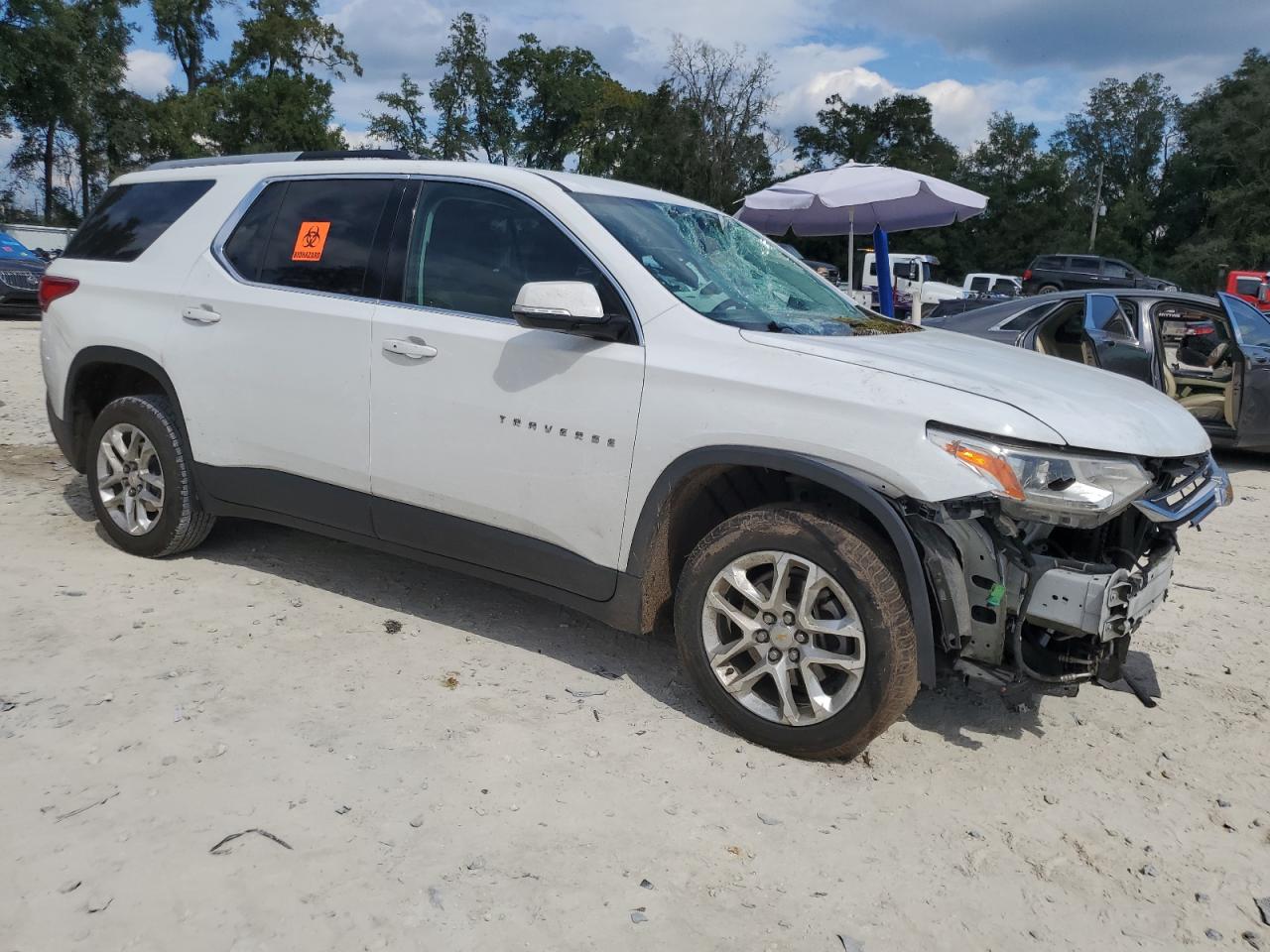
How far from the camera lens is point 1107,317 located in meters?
7.87

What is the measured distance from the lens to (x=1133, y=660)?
414 centimetres

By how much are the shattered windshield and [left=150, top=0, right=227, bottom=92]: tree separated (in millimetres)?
51101

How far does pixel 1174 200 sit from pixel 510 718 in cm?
5773

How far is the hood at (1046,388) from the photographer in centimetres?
291

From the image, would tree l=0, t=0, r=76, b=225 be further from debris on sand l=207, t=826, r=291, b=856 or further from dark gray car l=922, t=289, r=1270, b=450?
debris on sand l=207, t=826, r=291, b=856

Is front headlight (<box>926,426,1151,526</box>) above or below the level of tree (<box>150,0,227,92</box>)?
below

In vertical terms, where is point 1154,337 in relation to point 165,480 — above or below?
above

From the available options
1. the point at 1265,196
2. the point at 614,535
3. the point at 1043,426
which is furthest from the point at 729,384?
the point at 1265,196

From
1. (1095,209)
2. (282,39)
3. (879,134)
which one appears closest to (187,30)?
(282,39)

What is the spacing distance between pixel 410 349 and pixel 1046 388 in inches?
88.3

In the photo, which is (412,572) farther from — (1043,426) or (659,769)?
(1043,426)

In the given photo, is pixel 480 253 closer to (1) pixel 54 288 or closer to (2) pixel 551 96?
(1) pixel 54 288

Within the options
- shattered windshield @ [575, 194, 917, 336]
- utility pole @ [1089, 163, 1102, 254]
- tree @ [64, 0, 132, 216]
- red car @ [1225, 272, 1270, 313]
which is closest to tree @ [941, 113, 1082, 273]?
utility pole @ [1089, 163, 1102, 254]

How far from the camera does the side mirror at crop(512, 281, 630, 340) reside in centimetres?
323
